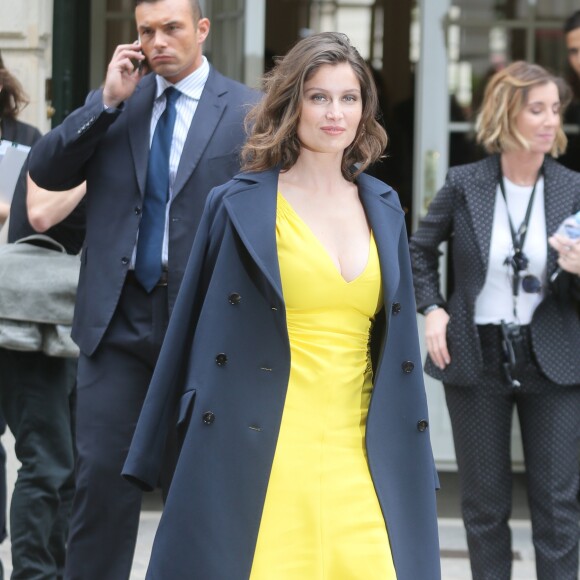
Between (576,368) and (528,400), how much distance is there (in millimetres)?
186

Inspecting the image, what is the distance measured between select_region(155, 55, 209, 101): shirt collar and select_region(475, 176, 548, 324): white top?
1.10 m

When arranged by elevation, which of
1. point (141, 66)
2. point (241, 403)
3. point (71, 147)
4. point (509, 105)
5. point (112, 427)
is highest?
point (141, 66)

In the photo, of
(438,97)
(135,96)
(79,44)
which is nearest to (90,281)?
(135,96)

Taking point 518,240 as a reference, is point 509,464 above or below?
below

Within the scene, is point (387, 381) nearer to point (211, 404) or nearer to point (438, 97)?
point (211, 404)

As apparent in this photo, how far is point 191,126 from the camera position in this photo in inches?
171

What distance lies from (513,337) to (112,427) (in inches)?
53.0

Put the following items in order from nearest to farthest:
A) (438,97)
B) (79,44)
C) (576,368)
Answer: (576,368) < (79,44) < (438,97)

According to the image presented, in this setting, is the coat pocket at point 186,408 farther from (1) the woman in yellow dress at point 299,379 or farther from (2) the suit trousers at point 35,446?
(2) the suit trousers at point 35,446

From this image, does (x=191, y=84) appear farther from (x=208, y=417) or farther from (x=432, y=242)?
(x=208, y=417)

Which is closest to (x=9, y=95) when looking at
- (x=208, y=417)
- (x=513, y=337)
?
(x=513, y=337)

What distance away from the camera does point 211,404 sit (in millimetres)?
3539

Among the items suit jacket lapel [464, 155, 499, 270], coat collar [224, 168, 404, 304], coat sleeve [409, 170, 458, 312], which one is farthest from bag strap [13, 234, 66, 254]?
coat collar [224, 168, 404, 304]

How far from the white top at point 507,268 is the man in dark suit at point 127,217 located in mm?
1001
